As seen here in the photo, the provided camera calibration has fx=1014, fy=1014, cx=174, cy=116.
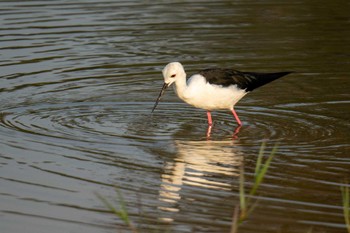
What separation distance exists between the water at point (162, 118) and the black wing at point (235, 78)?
0.39m

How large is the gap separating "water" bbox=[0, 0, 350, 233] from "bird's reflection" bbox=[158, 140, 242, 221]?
0.02 m

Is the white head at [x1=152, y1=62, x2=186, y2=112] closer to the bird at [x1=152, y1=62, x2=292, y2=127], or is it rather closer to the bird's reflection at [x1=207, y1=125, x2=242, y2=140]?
the bird at [x1=152, y1=62, x2=292, y2=127]

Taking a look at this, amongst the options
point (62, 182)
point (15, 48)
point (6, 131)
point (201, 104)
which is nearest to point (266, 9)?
point (15, 48)

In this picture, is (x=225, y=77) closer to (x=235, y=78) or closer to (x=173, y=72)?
(x=235, y=78)

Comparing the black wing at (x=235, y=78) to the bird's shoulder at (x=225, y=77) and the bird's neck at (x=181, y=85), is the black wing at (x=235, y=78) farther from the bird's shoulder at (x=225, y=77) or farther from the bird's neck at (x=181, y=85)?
the bird's neck at (x=181, y=85)

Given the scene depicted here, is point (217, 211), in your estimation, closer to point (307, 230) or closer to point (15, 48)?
point (307, 230)

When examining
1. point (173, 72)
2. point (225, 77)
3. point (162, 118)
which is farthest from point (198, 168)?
point (162, 118)

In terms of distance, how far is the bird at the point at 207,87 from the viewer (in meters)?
11.4

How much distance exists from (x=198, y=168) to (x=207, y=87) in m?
2.00

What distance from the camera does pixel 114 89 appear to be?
44.5ft

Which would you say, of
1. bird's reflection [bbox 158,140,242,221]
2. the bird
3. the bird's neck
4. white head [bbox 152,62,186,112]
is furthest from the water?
white head [bbox 152,62,186,112]

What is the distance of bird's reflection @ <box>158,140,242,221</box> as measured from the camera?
8.94m

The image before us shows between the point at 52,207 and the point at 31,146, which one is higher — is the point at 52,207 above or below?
below

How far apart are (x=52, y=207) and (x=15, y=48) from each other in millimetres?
7776
